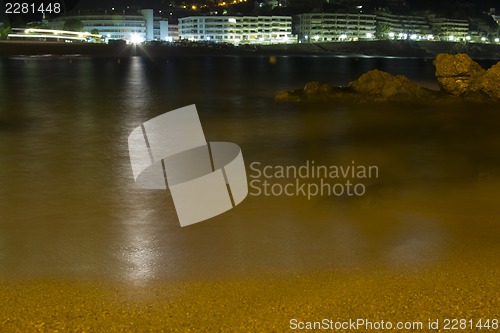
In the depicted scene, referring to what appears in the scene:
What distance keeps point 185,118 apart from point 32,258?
12.3 metres

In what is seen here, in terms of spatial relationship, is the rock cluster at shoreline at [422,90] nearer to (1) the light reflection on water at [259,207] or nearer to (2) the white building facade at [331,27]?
(1) the light reflection on water at [259,207]

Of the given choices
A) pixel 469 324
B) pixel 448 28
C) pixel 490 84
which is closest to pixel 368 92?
pixel 490 84

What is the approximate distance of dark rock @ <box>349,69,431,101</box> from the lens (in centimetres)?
2045

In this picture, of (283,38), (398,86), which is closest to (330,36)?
(283,38)

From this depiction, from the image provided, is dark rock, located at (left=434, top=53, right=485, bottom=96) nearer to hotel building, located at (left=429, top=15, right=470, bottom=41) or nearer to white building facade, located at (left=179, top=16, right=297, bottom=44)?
white building facade, located at (left=179, top=16, right=297, bottom=44)

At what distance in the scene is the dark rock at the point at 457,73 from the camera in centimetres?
2039

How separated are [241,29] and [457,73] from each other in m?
136

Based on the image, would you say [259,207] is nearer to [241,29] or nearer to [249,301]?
[249,301]

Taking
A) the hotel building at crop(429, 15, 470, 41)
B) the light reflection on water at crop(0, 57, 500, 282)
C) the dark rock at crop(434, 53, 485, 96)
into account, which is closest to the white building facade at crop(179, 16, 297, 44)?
the hotel building at crop(429, 15, 470, 41)

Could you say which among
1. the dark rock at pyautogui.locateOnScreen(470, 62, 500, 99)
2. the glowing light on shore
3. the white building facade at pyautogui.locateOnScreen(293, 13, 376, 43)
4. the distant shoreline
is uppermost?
the white building facade at pyautogui.locateOnScreen(293, 13, 376, 43)

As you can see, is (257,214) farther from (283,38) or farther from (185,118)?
(283,38)

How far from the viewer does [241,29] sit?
15300cm

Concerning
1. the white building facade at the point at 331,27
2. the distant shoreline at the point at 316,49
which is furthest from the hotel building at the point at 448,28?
the distant shoreline at the point at 316,49

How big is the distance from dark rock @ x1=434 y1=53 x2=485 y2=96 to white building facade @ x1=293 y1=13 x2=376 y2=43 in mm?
133329
